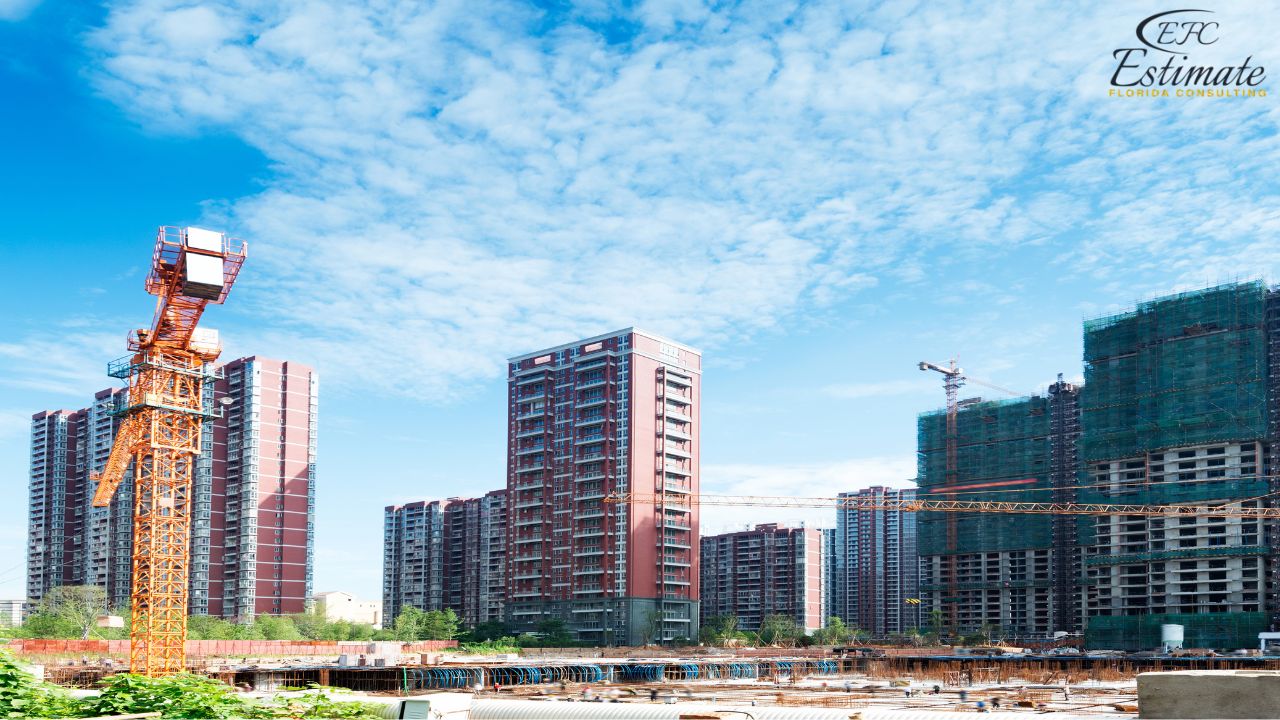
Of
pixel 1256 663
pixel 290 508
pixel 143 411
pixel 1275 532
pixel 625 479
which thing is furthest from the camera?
pixel 290 508

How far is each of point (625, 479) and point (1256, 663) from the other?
213ft

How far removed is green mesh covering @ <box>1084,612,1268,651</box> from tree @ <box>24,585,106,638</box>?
4227 inches

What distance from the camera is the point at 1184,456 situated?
409ft

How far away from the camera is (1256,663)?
310 ft

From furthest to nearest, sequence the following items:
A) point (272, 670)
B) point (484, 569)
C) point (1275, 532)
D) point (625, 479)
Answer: point (484, 569) < point (625, 479) < point (1275, 532) < point (272, 670)

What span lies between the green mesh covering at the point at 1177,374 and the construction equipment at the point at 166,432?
101m

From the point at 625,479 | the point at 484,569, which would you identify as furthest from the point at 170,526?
the point at 484,569

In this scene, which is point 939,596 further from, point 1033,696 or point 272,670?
point 272,670

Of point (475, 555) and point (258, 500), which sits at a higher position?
point (258, 500)

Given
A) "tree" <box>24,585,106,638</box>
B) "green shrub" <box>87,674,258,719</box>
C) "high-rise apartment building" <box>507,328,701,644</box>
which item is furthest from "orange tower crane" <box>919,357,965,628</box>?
"green shrub" <box>87,674,258,719</box>

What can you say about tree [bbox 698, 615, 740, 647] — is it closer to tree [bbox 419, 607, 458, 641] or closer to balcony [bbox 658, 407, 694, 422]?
balcony [bbox 658, 407, 694, 422]

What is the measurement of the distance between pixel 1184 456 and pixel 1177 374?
9191 mm

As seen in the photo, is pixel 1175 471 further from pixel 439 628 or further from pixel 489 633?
pixel 439 628

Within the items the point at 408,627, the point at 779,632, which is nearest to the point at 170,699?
the point at 408,627
